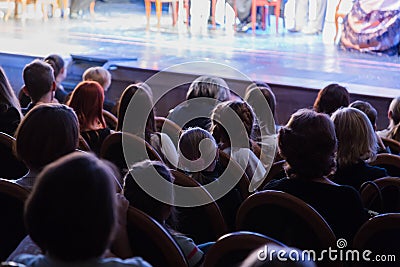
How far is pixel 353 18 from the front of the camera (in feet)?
23.8

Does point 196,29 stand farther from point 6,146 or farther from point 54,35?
point 6,146

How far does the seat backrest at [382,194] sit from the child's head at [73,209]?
1210 mm

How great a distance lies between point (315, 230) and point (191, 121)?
191 cm

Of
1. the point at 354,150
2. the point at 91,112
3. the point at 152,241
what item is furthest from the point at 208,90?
the point at 152,241

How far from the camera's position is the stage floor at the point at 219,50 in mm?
5887

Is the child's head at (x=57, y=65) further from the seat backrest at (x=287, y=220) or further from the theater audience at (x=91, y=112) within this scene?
the seat backrest at (x=287, y=220)

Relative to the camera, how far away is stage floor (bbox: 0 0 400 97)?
Result: 5887 millimetres

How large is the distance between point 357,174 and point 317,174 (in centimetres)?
44

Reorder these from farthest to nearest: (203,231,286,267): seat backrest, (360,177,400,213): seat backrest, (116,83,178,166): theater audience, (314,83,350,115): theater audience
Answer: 1. (314,83,350,115): theater audience
2. (116,83,178,166): theater audience
3. (360,177,400,213): seat backrest
4. (203,231,286,267): seat backrest

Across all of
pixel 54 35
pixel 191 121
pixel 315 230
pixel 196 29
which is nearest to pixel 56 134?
pixel 315 230

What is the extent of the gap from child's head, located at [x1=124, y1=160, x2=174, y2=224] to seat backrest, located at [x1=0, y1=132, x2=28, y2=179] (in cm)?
86

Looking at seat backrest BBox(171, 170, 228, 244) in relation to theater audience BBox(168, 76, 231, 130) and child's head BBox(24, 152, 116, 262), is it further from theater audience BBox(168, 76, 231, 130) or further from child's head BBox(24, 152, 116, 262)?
theater audience BBox(168, 76, 231, 130)

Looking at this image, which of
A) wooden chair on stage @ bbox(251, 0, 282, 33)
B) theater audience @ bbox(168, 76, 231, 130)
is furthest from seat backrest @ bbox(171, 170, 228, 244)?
wooden chair on stage @ bbox(251, 0, 282, 33)

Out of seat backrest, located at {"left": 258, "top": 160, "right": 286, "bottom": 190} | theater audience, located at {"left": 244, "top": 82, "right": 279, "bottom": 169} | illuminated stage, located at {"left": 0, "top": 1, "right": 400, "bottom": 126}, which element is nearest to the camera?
seat backrest, located at {"left": 258, "top": 160, "right": 286, "bottom": 190}
